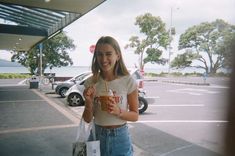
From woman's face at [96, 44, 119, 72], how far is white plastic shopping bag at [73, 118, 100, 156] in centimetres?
46

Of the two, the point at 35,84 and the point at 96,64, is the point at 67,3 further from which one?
the point at 35,84

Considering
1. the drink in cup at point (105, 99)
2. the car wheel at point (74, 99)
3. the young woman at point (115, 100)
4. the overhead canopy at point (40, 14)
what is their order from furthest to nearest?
the car wheel at point (74, 99)
the overhead canopy at point (40, 14)
the young woman at point (115, 100)
the drink in cup at point (105, 99)

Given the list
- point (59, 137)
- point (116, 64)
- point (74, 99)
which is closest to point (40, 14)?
point (74, 99)

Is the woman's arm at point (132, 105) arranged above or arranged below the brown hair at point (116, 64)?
below

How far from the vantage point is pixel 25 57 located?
111ft

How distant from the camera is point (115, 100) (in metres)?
1.96

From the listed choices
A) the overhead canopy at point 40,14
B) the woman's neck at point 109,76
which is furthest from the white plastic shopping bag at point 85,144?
the overhead canopy at point 40,14

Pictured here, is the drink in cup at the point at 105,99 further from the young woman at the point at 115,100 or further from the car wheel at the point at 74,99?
the car wheel at the point at 74,99

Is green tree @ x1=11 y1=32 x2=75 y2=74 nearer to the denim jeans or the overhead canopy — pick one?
the overhead canopy

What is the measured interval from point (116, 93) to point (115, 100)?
74 mm

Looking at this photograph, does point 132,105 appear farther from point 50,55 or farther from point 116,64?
point 50,55

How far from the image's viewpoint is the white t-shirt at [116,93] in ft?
6.61

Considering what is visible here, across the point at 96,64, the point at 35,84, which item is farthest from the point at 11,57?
the point at 96,64

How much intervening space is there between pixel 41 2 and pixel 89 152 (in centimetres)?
841
